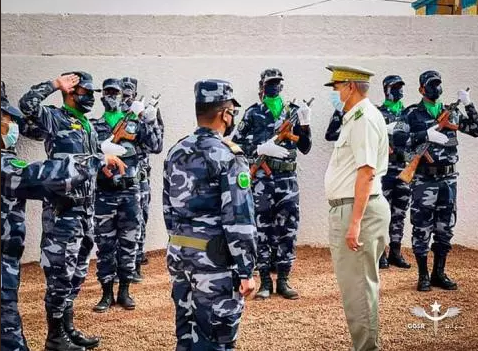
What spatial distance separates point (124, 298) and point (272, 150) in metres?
1.92

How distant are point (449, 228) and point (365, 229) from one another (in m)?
2.59

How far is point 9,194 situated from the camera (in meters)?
2.79

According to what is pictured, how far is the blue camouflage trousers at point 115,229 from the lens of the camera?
541 cm

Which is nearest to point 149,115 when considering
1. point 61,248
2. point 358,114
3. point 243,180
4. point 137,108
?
Answer: point 137,108

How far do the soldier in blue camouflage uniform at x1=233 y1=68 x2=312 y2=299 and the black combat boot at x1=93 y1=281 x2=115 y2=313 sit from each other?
1.36 metres

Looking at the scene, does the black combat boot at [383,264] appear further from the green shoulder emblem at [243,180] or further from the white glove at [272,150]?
the green shoulder emblem at [243,180]

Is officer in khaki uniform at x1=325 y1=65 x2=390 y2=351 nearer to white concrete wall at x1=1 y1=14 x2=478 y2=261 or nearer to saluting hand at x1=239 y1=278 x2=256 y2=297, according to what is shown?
saluting hand at x1=239 y1=278 x2=256 y2=297

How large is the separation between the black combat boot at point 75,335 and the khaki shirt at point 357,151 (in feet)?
6.92

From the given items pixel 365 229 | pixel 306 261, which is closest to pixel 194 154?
pixel 365 229

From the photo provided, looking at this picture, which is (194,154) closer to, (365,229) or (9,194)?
(9,194)

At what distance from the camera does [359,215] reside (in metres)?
3.48

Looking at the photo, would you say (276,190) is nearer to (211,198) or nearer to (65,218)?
(65,218)

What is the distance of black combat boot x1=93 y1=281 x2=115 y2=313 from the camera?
545 cm

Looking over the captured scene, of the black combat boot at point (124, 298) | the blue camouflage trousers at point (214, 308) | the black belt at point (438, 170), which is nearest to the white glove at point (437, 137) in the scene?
the black belt at point (438, 170)
